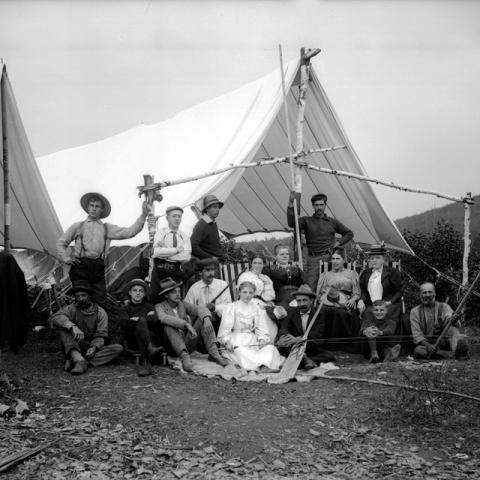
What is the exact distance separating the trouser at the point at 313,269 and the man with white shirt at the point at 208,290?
868mm

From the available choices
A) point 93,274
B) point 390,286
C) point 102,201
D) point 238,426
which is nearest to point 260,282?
point 390,286

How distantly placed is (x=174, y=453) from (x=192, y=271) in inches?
102

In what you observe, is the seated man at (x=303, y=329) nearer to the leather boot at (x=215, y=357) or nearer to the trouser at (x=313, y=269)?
the leather boot at (x=215, y=357)

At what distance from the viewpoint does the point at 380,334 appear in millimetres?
4762

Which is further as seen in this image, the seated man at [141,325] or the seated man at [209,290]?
the seated man at [209,290]

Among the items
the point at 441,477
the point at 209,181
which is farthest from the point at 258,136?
the point at 441,477

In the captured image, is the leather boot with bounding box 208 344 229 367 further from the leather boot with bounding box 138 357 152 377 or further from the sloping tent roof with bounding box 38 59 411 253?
the sloping tent roof with bounding box 38 59 411 253

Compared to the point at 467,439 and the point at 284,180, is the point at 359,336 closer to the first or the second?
the point at 467,439

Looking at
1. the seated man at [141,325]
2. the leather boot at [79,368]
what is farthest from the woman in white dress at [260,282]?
the leather boot at [79,368]

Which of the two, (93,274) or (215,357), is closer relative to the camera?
(215,357)

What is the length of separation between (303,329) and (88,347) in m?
1.65

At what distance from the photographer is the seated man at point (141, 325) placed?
172 inches

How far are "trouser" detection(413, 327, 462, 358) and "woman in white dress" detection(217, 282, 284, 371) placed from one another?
1034 millimetres

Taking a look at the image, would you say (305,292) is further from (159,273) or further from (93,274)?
(93,274)
